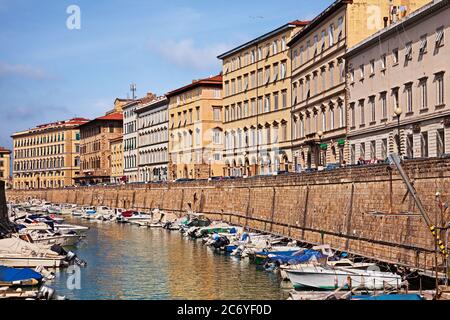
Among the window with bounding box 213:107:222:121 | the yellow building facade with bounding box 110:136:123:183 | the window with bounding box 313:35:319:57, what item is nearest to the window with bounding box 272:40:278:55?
the window with bounding box 313:35:319:57

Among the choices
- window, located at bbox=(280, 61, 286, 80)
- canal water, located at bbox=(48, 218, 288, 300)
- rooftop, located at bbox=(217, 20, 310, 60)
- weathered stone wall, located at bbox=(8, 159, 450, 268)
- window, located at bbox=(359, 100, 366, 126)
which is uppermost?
rooftop, located at bbox=(217, 20, 310, 60)

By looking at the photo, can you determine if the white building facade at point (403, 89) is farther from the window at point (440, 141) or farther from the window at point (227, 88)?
the window at point (227, 88)

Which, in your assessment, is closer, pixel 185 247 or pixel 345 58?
pixel 185 247

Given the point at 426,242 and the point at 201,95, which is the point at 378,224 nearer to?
the point at 426,242

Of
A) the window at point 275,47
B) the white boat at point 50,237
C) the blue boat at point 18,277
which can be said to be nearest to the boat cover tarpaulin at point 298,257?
the blue boat at point 18,277

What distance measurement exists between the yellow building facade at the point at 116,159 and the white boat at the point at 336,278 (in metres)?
112

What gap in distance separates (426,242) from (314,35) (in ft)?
139

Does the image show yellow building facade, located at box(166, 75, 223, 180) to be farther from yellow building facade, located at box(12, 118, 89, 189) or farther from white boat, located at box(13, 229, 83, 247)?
yellow building facade, located at box(12, 118, 89, 189)

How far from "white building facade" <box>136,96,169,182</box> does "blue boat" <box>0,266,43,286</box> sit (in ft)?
264

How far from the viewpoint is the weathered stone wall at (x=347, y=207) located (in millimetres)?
32344

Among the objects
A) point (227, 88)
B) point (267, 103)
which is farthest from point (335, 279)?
point (227, 88)

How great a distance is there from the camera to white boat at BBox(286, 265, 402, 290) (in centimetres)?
2965
